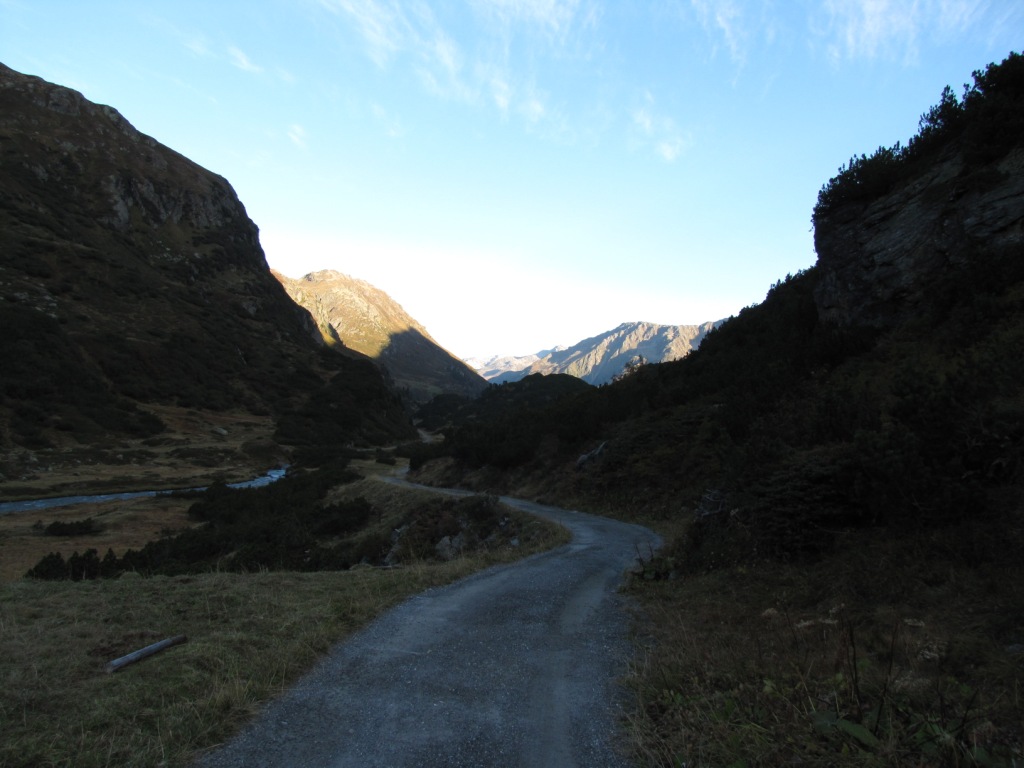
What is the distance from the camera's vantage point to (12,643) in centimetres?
651

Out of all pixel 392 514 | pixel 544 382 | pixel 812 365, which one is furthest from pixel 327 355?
pixel 812 365

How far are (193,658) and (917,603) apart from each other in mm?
8091

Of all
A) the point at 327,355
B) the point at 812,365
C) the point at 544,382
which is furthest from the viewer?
the point at 544,382

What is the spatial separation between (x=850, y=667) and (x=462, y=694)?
352 cm

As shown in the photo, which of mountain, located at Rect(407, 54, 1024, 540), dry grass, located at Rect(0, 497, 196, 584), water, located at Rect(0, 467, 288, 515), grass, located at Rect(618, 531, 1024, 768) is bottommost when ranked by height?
water, located at Rect(0, 467, 288, 515)

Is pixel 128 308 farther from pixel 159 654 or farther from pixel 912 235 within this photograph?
pixel 912 235

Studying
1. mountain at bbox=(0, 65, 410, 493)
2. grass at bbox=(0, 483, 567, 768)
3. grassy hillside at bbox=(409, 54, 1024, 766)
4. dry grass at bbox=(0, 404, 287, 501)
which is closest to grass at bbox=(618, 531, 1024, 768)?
grassy hillside at bbox=(409, 54, 1024, 766)

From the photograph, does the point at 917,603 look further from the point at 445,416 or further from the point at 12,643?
the point at 445,416

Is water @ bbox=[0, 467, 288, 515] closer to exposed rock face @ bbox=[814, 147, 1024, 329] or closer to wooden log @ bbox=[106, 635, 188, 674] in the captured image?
wooden log @ bbox=[106, 635, 188, 674]

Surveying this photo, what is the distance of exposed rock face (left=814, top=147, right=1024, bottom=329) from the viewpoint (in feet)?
50.6

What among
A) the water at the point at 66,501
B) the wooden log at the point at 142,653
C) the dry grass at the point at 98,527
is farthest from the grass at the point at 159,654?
the water at the point at 66,501

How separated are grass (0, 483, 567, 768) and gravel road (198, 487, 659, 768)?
14.1 inches

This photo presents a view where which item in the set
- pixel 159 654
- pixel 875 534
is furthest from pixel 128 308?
pixel 875 534

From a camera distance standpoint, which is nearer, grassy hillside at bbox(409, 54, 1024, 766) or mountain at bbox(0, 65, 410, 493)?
grassy hillside at bbox(409, 54, 1024, 766)
